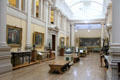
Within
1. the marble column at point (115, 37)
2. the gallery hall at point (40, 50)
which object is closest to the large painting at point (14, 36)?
the gallery hall at point (40, 50)

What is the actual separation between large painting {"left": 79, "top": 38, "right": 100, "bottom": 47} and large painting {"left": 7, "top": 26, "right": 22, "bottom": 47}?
2699cm

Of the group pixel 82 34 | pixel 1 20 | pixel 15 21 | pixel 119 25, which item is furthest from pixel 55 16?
pixel 82 34

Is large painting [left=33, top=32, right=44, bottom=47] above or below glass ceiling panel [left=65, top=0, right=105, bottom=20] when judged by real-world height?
below

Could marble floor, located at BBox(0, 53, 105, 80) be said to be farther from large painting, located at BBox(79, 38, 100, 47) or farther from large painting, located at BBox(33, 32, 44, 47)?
large painting, located at BBox(79, 38, 100, 47)

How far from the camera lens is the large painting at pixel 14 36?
9.54 m

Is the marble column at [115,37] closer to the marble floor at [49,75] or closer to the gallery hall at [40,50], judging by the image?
the gallery hall at [40,50]

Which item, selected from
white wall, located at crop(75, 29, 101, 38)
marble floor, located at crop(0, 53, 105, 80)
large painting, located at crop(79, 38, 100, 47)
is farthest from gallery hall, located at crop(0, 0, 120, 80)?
large painting, located at crop(79, 38, 100, 47)

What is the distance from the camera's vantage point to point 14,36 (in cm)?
1007

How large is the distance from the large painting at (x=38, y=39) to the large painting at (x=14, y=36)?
253cm

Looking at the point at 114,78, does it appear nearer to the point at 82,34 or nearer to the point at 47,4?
the point at 47,4

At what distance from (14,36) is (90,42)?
93.0 feet

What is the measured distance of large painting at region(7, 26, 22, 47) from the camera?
9.54 m

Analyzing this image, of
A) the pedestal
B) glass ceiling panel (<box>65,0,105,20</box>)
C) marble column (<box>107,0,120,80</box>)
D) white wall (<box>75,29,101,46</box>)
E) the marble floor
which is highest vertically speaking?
glass ceiling panel (<box>65,0,105,20</box>)

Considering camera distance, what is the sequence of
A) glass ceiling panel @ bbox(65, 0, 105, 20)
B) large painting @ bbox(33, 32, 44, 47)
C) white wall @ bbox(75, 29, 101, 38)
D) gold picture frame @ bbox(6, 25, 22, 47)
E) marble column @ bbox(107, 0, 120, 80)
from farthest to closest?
white wall @ bbox(75, 29, 101, 38) < glass ceiling panel @ bbox(65, 0, 105, 20) < large painting @ bbox(33, 32, 44, 47) < gold picture frame @ bbox(6, 25, 22, 47) < marble column @ bbox(107, 0, 120, 80)
